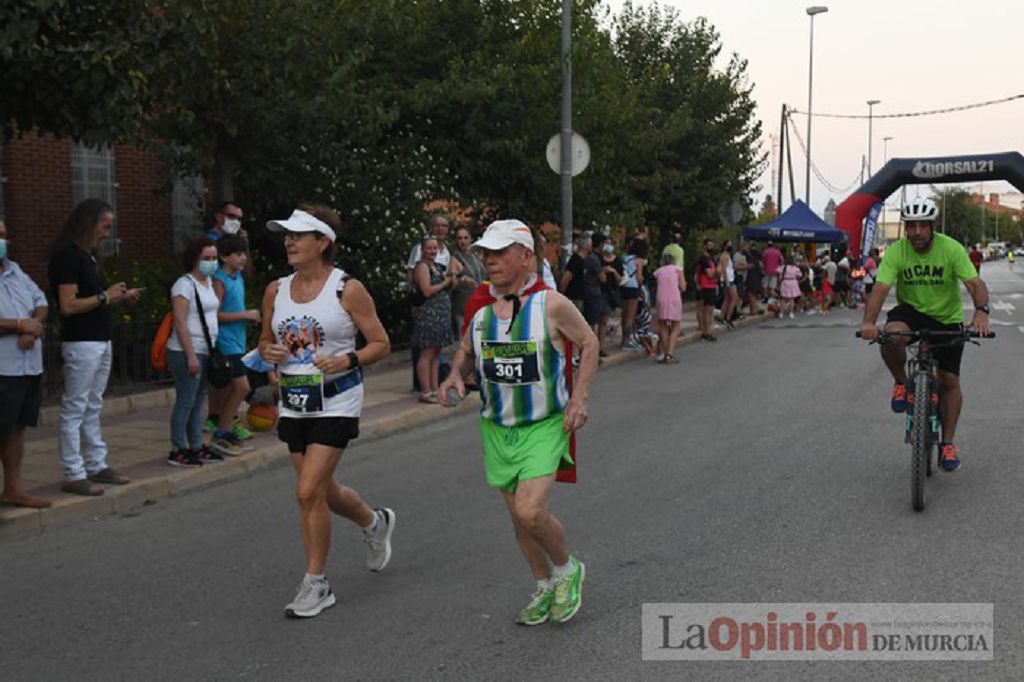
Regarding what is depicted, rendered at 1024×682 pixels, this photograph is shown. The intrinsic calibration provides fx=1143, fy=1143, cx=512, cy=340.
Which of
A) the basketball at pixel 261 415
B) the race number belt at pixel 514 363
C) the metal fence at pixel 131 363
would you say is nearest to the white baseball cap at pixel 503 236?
the race number belt at pixel 514 363

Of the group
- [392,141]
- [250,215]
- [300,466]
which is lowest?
[300,466]

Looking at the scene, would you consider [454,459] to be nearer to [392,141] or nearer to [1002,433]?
[1002,433]

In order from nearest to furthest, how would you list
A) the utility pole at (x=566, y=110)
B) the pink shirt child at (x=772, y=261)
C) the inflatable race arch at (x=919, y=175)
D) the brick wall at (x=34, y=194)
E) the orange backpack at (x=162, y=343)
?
the orange backpack at (x=162, y=343)
the brick wall at (x=34, y=194)
the utility pole at (x=566, y=110)
the pink shirt child at (x=772, y=261)
the inflatable race arch at (x=919, y=175)

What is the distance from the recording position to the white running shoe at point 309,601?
496 cm

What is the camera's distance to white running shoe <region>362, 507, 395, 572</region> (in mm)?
5656

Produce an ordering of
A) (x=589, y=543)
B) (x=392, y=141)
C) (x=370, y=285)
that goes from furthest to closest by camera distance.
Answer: (x=392, y=141), (x=370, y=285), (x=589, y=543)

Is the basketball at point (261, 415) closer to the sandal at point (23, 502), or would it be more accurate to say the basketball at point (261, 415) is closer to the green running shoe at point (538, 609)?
the sandal at point (23, 502)

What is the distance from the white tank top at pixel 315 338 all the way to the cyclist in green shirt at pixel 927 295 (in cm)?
348

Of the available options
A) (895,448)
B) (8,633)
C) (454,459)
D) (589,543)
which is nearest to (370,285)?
(454,459)

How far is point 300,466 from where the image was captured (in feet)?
16.8

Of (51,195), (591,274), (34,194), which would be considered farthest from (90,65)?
(591,274)

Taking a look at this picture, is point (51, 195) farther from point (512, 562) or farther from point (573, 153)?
point (512, 562)

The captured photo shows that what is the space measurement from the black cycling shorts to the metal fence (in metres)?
7.14

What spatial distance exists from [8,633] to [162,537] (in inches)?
66.5
